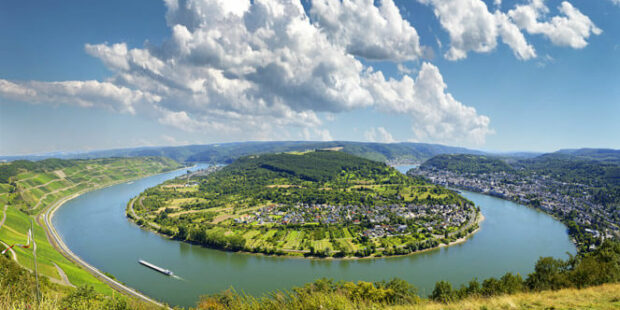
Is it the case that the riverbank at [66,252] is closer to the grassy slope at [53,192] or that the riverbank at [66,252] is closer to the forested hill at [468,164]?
the grassy slope at [53,192]

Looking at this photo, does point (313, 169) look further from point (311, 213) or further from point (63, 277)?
point (63, 277)

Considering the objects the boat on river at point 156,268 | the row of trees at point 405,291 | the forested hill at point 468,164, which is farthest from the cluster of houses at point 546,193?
the boat on river at point 156,268

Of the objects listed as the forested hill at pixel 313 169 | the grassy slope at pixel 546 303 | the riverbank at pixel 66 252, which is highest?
the grassy slope at pixel 546 303

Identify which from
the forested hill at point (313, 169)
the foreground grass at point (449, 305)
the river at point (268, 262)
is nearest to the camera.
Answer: the foreground grass at point (449, 305)

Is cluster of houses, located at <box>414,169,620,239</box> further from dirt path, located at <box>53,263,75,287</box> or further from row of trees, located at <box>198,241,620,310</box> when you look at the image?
dirt path, located at <box>53,263,75,287</box>

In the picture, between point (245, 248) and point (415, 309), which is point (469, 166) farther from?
point (415, 309)

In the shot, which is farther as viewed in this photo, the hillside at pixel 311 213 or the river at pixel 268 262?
the hillside at pixel 311 213

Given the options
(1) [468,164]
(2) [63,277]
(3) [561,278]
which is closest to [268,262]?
(2) [63,277]

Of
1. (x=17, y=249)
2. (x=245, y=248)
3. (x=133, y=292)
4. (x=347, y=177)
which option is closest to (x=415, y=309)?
(x=133, y=292)
